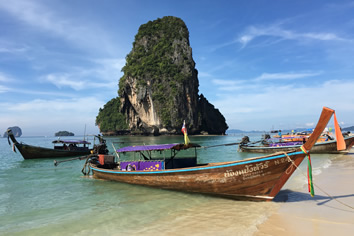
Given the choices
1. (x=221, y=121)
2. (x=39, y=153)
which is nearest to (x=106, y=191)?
(x=39, y=153)

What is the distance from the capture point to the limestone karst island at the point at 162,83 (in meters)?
71.5

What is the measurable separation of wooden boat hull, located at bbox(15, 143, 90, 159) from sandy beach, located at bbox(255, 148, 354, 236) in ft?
79.9

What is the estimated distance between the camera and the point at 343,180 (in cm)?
1017

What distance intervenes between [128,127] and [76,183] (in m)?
78.7

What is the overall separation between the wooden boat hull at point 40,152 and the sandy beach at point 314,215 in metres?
24.4

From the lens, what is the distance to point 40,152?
24.9m

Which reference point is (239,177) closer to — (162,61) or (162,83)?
(162,83)

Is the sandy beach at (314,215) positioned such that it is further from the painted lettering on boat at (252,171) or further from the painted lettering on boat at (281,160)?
the painted lettering on boat at (281,160)

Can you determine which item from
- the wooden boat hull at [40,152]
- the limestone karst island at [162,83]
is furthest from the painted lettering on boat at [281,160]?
the limestone karst island at [162,83]

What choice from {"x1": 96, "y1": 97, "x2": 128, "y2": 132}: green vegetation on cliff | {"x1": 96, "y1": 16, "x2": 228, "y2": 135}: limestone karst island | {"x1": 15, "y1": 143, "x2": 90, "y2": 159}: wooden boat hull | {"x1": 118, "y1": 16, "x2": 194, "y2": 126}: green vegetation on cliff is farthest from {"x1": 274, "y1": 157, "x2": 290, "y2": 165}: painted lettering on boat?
{"x1": 96, "y1": 97, "x2": 128, "y2": 132}: green vegetation on cliff

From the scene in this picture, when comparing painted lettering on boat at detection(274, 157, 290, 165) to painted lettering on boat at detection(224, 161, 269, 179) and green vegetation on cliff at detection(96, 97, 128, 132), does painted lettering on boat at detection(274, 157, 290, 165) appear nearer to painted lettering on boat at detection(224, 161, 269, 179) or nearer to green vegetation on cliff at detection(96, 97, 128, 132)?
painted lettering on boat at detection(224, 161, 269, 179)

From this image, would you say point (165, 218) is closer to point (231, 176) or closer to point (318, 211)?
point (231, 176)

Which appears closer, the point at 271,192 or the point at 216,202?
the point at 271,192

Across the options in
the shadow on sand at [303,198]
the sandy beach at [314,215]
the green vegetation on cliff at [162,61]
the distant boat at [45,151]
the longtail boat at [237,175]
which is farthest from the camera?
the green vegetation on cliff at [162,61]
